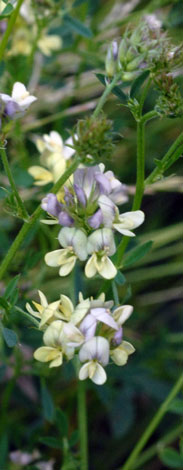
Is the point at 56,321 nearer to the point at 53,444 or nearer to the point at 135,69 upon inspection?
the point at 135,69

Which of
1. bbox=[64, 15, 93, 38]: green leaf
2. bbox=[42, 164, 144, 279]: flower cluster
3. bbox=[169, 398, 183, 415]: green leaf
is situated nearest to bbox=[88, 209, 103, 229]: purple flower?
bbox=[42, 164, 144, 279]: flower cluster

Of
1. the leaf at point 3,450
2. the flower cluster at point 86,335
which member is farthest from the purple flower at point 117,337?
the leaf at point 3,450

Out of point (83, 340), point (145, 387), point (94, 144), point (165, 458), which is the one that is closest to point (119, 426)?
point (145, 387)

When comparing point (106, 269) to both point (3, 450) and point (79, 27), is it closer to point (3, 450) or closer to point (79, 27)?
point (3, 450)

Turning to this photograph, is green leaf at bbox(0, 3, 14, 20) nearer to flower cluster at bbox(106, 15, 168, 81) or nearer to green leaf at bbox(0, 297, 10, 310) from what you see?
flower cluster at bbox(106, 15, 168, 81)

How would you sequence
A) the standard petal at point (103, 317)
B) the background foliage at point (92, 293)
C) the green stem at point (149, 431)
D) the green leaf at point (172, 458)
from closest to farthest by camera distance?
1. the standard petal at point (103, 317)
2. the green stem at point (149, 431)
3. the green leaf at point (172, 458)
4. the background foliage at point (92, 293)

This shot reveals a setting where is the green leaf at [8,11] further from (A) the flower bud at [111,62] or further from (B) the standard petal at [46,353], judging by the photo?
(B) the standard petal at [46,353]

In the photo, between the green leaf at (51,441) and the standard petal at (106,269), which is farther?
the green leaf at (51,441)

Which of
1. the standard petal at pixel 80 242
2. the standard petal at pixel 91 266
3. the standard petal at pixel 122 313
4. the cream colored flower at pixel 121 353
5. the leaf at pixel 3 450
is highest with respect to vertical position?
the standard petal at pixel 80 242
